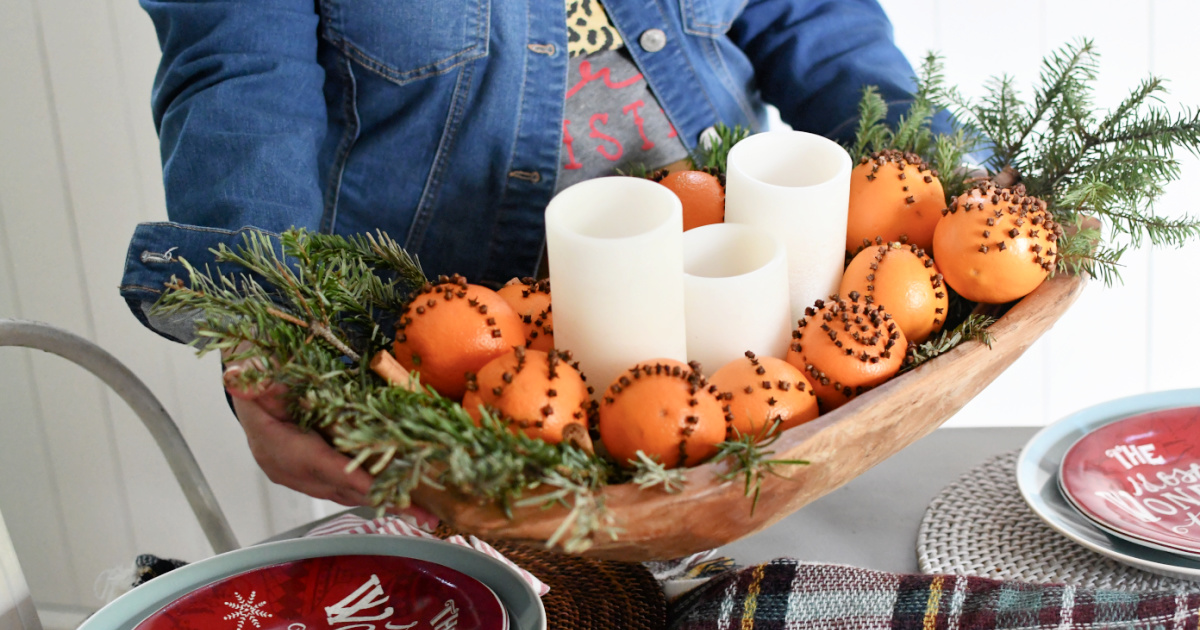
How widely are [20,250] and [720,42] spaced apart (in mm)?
1272

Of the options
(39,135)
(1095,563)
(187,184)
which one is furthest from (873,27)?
(39,135)

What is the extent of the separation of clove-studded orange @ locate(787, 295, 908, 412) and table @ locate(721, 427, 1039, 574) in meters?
0.20

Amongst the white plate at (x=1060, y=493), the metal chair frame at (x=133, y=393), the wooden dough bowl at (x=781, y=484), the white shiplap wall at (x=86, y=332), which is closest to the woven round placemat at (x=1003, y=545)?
the white plate at (x=1060, y=493)

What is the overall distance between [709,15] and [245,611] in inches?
27.9

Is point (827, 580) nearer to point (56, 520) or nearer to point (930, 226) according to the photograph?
point (930, 226)

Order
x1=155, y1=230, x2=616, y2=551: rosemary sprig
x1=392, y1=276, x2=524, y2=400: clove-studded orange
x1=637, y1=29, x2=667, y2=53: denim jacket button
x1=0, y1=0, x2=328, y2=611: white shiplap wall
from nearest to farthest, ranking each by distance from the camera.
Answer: x1=155, y1=230, x2=616, y2=551: rosemary sprig
x1=392, y1=276, x2=524, y2=400: clove-studded orange
x1=637, y1=29, x2=667, y2=53: denim jacket button
x1=0, y1=0, x2=328, y2=611: white shiplap wall

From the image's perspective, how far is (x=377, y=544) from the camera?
0.56 meters

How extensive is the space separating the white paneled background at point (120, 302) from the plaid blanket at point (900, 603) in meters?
1.25

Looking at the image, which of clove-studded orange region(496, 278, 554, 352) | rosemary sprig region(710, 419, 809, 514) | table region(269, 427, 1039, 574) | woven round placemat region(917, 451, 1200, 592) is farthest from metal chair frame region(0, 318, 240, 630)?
woven round placemat region(917, 451, 1200, 592)

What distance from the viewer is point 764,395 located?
45 centimetres

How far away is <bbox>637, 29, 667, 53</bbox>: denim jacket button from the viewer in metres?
0.88

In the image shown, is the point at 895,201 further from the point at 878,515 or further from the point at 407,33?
the point at 407,33

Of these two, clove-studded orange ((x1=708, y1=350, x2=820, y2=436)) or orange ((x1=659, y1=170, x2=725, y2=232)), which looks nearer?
clove-studded orange ((x1=708, y1=350, x2=820, y2=436))

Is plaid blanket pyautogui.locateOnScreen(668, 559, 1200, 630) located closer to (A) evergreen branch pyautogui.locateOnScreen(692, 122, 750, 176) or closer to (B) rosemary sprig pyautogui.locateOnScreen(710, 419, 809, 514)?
(B) rosemary sprig pyautogui.locateOnScreen(710, 419, 809, 514)
